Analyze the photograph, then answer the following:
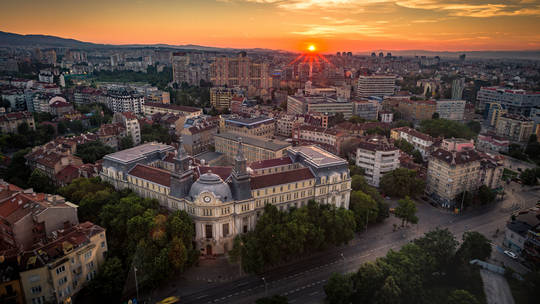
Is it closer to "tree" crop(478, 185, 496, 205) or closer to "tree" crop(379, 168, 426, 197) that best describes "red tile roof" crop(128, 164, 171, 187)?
"tree" crop(379, 168, 426, 197)

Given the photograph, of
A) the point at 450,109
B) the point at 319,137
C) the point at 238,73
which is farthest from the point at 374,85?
the point at 319,137

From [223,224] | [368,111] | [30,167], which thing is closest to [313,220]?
[223,224]

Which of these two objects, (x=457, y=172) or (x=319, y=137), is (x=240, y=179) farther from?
(x=319, y=137)

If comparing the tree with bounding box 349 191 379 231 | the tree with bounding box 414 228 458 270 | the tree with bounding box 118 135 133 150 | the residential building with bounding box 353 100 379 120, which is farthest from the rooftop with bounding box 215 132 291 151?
the residential building with bounding box 353 100 379 120

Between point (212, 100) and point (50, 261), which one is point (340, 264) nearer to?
point (50, 261)

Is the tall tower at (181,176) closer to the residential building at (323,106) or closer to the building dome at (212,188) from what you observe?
the building dome at (212,188)
